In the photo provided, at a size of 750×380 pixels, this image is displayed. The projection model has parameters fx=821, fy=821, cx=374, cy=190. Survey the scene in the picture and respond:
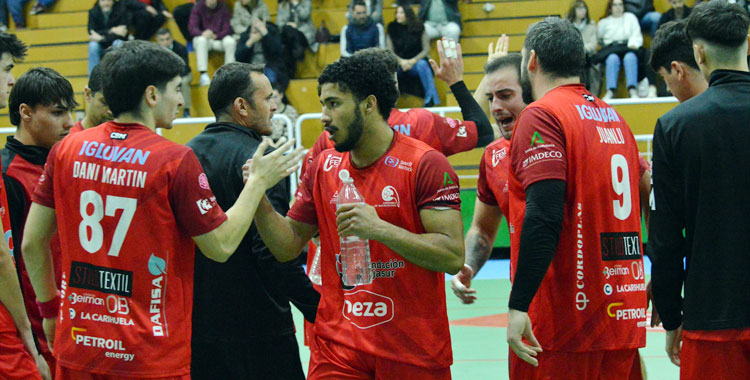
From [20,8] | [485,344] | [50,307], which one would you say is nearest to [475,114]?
[50,307]

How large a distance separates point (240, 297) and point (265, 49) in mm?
12085

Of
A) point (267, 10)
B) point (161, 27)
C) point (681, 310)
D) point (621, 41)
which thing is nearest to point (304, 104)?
point (267, 10)

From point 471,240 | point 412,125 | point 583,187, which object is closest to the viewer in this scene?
point 583,187

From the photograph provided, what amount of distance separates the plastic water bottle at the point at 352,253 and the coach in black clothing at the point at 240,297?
0.63 metres

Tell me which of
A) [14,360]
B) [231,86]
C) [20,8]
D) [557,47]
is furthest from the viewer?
[20,8]

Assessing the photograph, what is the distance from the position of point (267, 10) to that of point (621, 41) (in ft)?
22.8

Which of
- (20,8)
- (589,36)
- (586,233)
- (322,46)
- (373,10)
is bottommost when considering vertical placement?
(586,233)

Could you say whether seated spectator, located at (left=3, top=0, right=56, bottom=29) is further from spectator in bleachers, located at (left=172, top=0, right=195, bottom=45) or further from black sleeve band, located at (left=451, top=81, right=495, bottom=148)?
black sleeve band, located at (left=451, top=81, right=495, bottom=148)

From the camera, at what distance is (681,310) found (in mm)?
3688

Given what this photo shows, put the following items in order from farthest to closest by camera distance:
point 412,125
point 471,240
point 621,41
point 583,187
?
point 621,41 → point 412,125 → point 471,240 → point 583,187

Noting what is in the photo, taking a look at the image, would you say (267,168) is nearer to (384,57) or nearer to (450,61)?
(384,57)

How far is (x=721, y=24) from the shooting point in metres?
3.44

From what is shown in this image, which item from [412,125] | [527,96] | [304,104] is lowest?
[304,104]

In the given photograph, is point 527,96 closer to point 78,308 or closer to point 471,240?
point 471,240
